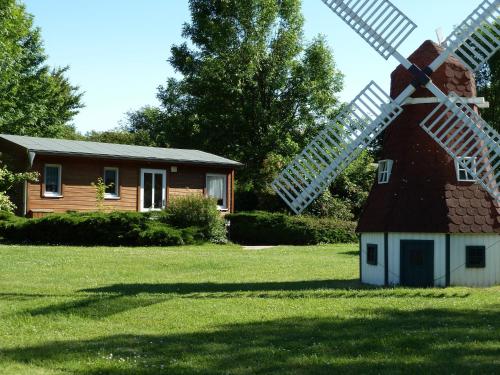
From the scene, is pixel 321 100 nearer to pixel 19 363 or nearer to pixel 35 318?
pixel 35 318

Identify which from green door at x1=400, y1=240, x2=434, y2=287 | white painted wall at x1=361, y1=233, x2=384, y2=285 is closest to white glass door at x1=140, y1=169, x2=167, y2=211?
white painted wall at x1=361, y1=233, x2=384, y2=285

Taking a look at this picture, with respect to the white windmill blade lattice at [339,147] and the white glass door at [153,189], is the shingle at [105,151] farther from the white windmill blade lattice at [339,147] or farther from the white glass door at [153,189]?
the white windmill blade lattice at [339,147]

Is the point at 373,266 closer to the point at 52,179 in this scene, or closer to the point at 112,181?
the point at 52,179

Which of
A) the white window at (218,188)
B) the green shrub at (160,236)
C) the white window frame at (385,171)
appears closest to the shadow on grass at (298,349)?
the white window frame at (385,171)

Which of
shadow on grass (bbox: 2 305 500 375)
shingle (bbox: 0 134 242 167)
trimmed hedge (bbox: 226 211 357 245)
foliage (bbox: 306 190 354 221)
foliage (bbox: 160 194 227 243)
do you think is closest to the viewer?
shadow on grass (bbox: 2 305 500 375)

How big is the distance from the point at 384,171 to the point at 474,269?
2.98m

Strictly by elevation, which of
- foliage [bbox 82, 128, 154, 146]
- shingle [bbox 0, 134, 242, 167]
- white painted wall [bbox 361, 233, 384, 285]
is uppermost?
foliage [bbox 82, 128, 154, 146]

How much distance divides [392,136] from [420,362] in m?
8.96

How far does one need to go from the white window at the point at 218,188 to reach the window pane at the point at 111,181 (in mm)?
4778

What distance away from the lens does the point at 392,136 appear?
16.5 m

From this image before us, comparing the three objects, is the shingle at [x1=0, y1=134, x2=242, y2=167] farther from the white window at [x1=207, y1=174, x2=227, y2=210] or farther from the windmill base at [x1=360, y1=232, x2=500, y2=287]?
the windmill base at [x1=360, y1=232, x2=500, y2=287]

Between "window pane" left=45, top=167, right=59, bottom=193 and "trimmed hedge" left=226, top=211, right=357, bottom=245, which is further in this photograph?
"trimmed hedge" left=226, top=211, right=357, bottom=245

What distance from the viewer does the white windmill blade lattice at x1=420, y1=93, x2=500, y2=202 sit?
1500 cm

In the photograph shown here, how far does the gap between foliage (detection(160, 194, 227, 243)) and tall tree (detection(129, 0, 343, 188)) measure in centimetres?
1275
